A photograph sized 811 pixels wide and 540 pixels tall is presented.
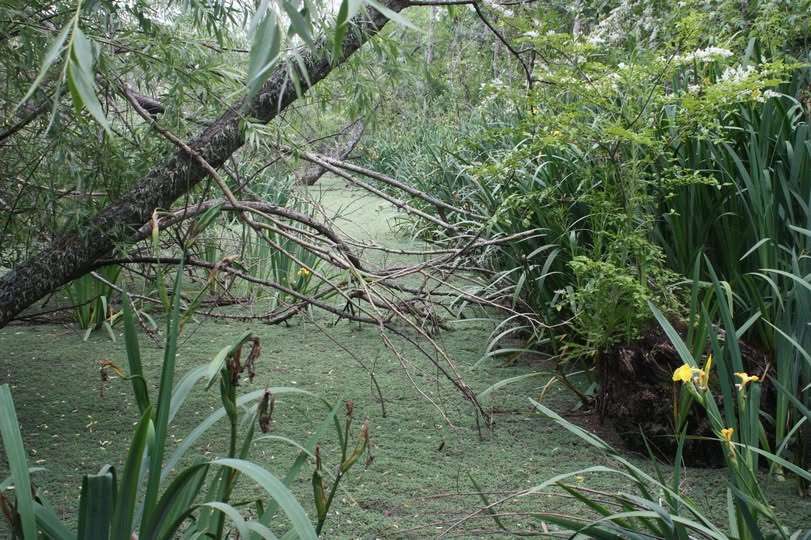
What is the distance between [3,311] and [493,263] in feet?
8.45

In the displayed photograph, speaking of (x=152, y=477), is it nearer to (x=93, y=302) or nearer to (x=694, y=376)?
(x=694, y=376)

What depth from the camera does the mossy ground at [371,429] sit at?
210 cm

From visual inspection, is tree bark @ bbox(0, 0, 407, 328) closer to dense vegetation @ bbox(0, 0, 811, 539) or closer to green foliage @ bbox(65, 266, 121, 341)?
dense vegetation @ bbox(0, 0, 811, 539)

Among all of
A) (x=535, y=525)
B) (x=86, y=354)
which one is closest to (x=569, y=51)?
(x=535, y=525)

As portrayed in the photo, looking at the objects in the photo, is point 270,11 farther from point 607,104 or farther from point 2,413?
point 607,104

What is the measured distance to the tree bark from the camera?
2.42 metres

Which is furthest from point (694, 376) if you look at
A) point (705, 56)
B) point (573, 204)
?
point (573, 204)

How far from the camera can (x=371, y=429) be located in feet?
8.79

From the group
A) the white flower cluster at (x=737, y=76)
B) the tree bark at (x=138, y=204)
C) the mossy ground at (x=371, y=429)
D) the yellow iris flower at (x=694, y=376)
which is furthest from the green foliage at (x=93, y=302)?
the yellow iris flower at (x=694, y=376)

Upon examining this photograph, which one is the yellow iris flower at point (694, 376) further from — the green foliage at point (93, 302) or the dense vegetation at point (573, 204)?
the green foliage at point (93, 302)

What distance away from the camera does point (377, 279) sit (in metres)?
2.55

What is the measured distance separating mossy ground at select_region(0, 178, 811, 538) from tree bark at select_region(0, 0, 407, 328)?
1.69ft

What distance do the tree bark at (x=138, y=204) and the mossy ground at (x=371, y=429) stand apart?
51cm

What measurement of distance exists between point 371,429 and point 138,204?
1075 mm
